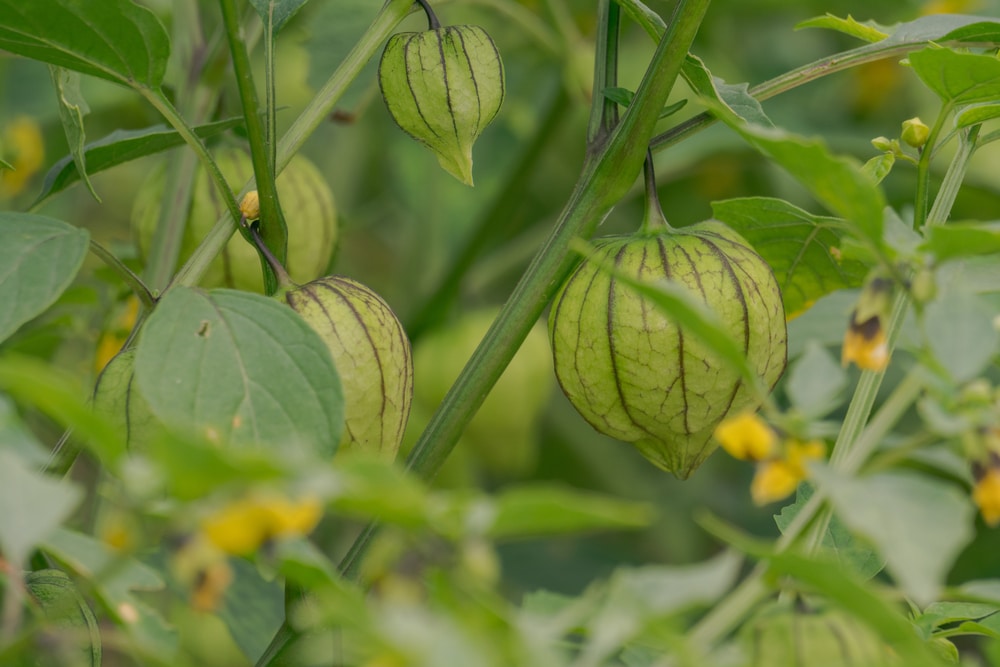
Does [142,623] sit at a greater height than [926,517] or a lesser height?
lesser

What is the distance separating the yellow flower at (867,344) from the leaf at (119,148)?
355 mm

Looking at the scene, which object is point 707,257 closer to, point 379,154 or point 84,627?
point 84,627

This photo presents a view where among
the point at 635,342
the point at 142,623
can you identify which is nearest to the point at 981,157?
the point at 635,342

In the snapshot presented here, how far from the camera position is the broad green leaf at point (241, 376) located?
0.44 meters

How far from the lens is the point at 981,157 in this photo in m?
1.47

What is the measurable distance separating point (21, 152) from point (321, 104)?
0.60 meters

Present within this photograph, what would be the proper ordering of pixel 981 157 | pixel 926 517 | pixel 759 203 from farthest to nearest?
1. pixel 981 157
2. pixel 759 203
3. pixel 926 517

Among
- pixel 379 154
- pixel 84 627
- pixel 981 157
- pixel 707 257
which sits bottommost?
pixel 84 627

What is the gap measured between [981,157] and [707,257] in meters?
1.04

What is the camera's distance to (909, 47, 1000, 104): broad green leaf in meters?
0.51

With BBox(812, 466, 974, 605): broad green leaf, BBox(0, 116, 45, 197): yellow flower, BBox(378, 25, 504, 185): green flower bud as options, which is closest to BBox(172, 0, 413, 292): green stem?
BBox(378, 25, 504, 185): green flower bud

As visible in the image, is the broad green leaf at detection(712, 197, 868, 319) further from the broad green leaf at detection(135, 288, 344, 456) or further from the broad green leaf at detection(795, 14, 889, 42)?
the broad green leaf at detection(135, 288, 344, 456)

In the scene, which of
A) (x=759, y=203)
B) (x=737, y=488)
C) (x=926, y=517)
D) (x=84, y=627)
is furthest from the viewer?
(x=737, y=488)

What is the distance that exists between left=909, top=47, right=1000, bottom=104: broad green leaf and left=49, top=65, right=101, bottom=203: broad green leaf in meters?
0.37
